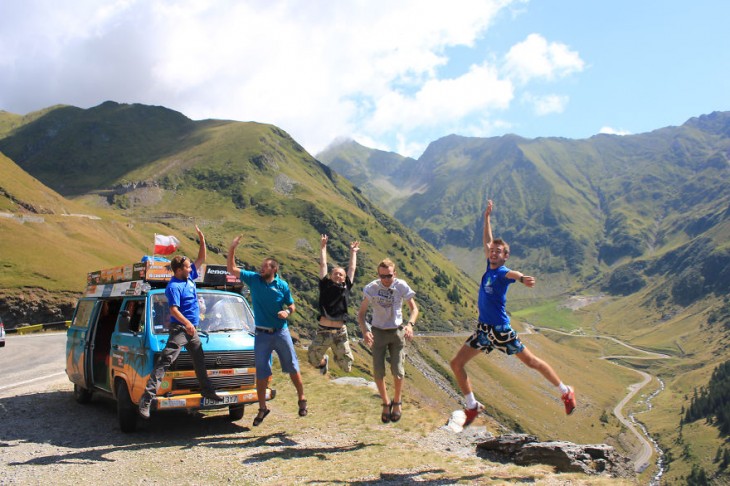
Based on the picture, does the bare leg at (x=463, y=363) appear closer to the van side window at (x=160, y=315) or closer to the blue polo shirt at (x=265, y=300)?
the blue polo shirt at (x=265, y=300)

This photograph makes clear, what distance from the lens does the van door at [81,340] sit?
14.4m

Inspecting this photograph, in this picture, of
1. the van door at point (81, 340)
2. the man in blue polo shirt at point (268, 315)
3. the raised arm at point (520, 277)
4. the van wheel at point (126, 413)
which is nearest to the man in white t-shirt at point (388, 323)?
the man in blue polo shirt at point (268, 315)

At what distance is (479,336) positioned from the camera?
30.6ft

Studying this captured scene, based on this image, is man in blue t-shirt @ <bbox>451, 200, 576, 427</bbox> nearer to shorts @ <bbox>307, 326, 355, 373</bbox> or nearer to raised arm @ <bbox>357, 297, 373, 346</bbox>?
raised arm @ <bbox>357, 297, 373, 346</bbox>

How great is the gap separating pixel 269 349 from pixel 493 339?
15.7 feet

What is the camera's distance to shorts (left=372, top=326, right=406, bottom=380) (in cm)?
1070

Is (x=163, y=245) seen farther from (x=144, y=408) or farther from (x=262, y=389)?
(x=262, y=389)

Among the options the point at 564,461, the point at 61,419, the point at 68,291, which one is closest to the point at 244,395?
the point at 61,419

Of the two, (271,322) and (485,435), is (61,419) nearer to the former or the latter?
(271,322)

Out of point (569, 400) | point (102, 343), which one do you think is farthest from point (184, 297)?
point (569, 400)

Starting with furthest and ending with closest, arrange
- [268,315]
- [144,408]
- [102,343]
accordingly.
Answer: [102,343] → [268,315] → [144,408]

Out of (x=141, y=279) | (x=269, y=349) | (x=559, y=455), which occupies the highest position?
(x=141, y=279)

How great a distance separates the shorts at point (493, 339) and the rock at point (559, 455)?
7.63 feet

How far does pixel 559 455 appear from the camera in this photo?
10148 millimetres
